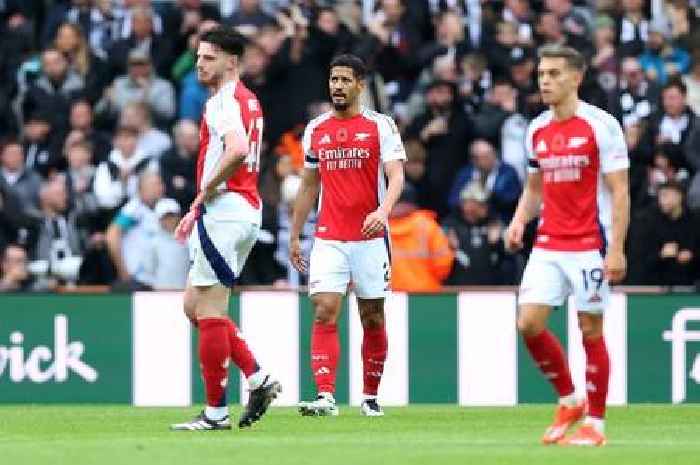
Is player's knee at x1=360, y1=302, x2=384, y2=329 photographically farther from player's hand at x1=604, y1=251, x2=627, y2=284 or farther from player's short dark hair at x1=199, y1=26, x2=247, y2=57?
player's hand at x1=604, y1=251, x2=627, y2=284

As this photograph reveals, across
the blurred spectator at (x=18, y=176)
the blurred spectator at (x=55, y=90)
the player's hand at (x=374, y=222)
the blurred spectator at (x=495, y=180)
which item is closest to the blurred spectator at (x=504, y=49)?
the blurred spectator at (x=495, y=180)

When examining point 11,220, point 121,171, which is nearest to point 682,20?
point 121,171

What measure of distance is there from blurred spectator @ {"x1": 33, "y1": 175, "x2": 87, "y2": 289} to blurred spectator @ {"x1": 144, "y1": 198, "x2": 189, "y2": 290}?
2.45 ft

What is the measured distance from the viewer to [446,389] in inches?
742

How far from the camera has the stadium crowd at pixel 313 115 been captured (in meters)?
20.2

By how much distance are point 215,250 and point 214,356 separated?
650mm

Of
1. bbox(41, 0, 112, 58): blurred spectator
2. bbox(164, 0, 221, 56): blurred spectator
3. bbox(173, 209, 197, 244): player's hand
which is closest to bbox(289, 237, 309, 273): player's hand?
bbox(173, 209, 197, 244): player's hand

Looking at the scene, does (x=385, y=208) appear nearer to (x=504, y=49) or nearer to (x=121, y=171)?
(x=121, y=171)

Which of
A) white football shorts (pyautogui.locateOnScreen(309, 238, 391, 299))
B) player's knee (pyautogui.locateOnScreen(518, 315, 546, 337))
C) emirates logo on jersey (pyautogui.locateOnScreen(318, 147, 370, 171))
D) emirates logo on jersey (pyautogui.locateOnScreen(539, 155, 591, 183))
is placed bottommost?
player's knee (pyautogui.locateOnScreen(518, 315, 546, 337))

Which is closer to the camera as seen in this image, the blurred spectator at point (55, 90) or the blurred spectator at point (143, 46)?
the blurred spectator at point (55, 90)

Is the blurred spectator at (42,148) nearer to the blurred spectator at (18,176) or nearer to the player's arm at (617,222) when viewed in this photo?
the blurred spectator at (18,176)

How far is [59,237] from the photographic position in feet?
68.2

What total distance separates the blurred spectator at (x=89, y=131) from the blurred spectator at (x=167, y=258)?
6.09ft

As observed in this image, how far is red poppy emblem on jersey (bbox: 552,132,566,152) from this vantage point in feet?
40.6
